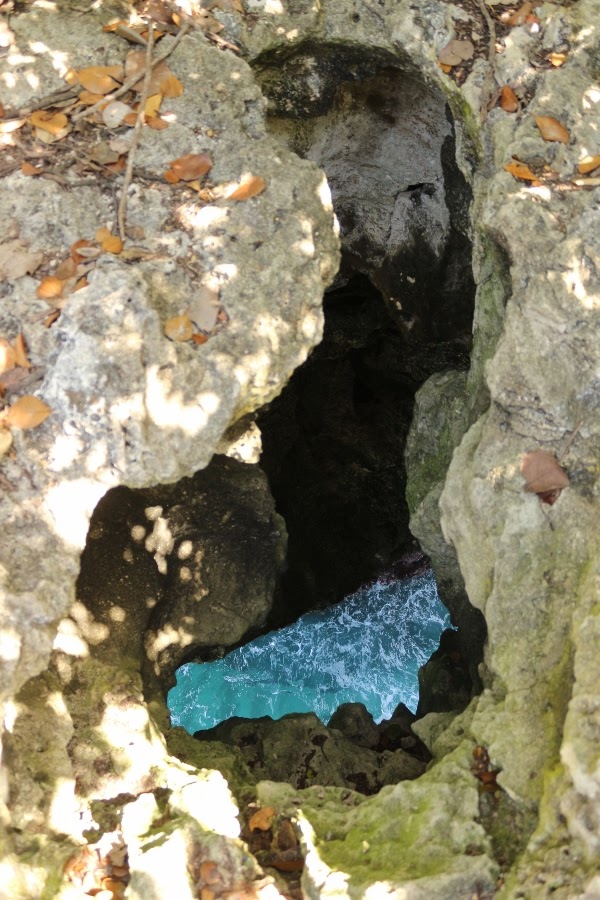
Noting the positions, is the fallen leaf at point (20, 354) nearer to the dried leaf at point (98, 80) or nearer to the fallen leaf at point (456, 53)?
the dried leaf at point (98, 80)

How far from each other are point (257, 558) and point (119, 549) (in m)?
0.83

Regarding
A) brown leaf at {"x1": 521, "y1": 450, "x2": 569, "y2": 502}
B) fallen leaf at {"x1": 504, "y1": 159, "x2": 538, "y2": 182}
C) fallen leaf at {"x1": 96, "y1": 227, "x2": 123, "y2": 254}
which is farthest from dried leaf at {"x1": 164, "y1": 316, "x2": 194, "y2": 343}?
fallen leaf at {"x1": 504, "y1": 159, "x2": 538, "y2": 182}

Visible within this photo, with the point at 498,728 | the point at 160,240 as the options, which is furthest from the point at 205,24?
the point at 498,728

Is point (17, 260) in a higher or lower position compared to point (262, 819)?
higher

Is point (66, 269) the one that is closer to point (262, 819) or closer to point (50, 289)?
point (50, 289)

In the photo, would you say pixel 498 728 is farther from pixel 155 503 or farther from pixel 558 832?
pixel 155 503

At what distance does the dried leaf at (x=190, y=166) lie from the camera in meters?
2.67

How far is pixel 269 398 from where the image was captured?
2.59 meters

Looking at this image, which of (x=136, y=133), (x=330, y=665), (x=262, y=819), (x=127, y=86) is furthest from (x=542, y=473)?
(x=330, y=665)

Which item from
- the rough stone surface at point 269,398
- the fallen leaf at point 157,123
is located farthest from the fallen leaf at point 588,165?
the fallen leaf at point 157,123

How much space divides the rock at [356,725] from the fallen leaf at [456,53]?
10.1 feet

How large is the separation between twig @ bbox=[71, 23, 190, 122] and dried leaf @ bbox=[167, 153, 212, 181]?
33 centimetres

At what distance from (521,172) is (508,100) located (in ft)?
1.16

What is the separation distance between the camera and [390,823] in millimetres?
2229
